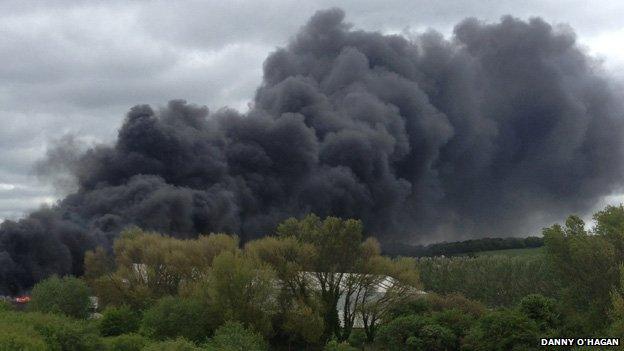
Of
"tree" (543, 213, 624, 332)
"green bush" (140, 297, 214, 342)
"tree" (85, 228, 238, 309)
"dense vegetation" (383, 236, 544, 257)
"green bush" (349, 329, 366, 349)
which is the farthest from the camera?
"dense vegetation" (383, 236, 544, 257)

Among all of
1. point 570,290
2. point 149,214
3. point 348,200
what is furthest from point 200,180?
point 570,290

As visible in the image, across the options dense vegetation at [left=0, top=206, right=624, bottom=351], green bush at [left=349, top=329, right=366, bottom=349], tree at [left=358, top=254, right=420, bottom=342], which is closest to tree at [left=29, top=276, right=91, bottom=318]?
dense vegetation at [left=0, top=206, right=624, bottom=351]

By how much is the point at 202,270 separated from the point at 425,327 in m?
20.2

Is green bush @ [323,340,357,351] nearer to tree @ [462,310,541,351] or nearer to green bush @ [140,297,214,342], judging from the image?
green bush @ [140,297,214,342]

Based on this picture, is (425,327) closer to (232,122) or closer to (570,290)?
(570,290)

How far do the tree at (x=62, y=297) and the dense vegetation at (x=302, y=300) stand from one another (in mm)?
91

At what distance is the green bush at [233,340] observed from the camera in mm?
43062

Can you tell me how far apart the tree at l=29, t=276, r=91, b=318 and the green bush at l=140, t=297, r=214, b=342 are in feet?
29.0

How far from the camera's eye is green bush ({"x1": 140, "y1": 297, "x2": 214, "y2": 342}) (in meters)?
50.2

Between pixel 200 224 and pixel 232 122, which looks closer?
pixel 200 224

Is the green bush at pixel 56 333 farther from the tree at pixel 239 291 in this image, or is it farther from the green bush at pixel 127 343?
the tree at pixel 239 291

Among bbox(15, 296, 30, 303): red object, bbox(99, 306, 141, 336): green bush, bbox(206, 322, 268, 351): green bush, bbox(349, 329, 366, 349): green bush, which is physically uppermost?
bbox(15, 296, 30, 303): red object

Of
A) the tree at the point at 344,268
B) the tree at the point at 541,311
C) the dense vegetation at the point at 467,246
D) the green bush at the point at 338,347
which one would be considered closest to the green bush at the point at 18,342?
the green bush at the point at 338,347

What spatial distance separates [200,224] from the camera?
8862 cm
